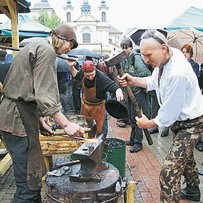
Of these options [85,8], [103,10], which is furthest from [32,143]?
[103,10]

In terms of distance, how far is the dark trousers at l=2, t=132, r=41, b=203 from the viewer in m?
2.76

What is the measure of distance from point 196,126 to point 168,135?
3863 millimetres

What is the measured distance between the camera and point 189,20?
8.43 metres

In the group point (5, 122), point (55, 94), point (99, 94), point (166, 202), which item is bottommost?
point (166, 202)

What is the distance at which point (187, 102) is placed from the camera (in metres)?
3.07

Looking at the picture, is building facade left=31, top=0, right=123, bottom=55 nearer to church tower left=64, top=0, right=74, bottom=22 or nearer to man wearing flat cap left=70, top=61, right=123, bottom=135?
church tower left=64, top=0, right=74, bottom=22

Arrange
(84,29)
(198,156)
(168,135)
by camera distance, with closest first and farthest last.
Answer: (198,156) → (168,135) → (84,29)

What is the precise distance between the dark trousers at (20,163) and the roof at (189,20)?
6.26m

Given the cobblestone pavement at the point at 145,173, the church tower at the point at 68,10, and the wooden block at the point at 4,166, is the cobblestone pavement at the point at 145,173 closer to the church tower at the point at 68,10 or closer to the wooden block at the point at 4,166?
the wooden block at the point at 4,166

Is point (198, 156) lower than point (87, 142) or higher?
lower

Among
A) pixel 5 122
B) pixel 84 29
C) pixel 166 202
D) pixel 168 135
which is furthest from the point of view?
pixel 84 29

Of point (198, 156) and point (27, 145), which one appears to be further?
point (198, 156)

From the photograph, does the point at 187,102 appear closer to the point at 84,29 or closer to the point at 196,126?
the point at 196,126

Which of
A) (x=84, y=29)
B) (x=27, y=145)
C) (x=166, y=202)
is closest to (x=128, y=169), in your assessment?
(x=166, y=202)
